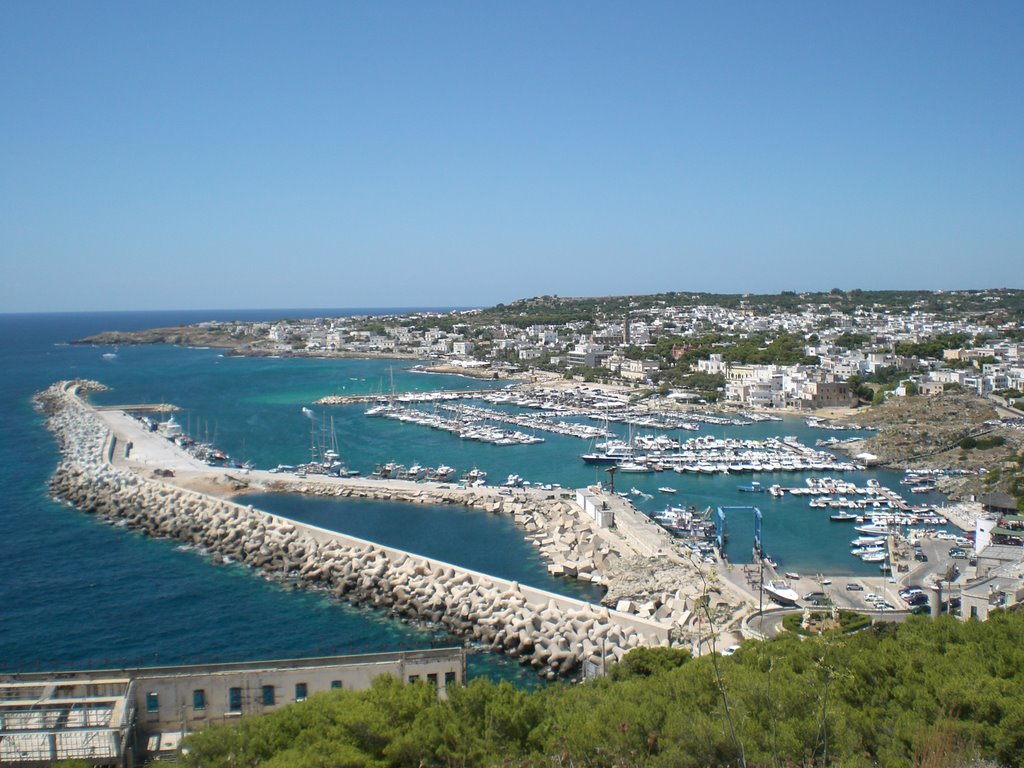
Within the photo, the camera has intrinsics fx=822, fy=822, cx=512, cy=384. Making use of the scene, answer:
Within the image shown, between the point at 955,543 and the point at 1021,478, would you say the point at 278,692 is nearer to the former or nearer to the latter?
the point at 955,543

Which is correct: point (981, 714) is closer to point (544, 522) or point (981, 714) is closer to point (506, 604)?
point (506, 604)

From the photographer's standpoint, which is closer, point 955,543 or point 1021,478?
point 955,543

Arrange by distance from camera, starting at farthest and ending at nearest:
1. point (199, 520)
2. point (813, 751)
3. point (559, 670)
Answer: point (199, 520) → point (559, 670) → point (813, 751)

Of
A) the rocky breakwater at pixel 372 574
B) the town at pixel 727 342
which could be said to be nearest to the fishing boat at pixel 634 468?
the rocky breakwater at pixel 372 574

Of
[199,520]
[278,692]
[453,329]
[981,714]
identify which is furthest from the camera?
[453,329]

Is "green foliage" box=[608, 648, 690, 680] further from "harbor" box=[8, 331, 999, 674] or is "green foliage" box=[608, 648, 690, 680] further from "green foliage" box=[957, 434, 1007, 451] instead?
"green foliage" box=[957, 434, 1007, 451]

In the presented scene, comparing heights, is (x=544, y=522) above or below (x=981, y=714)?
below

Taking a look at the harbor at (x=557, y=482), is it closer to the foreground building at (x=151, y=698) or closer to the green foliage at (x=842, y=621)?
the green foliage at (x=842, y=621)

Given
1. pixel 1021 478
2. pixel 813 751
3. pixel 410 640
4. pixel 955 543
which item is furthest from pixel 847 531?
pixel 813 751
